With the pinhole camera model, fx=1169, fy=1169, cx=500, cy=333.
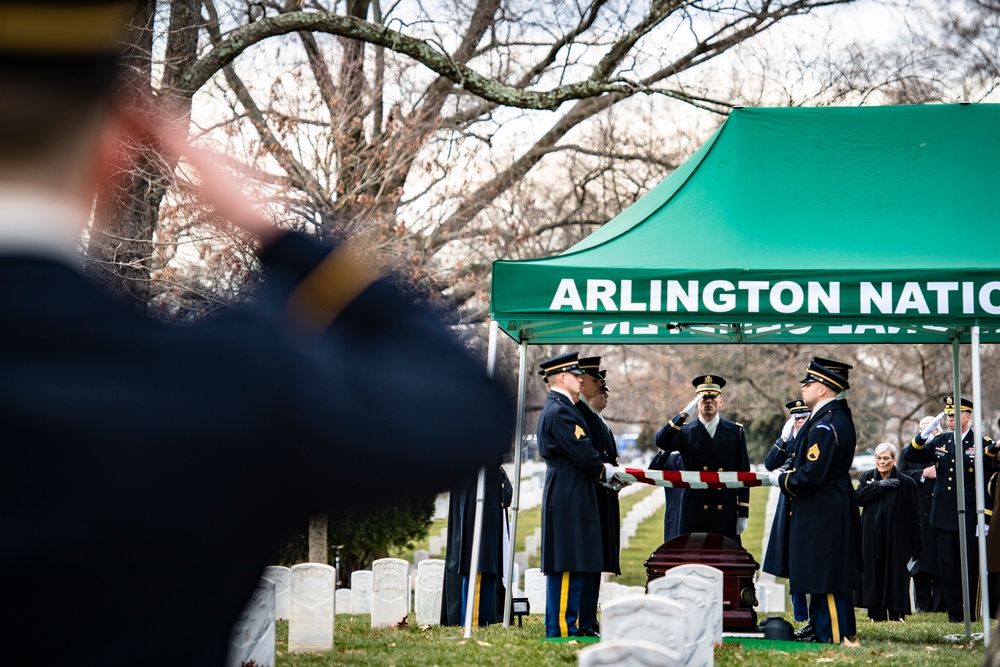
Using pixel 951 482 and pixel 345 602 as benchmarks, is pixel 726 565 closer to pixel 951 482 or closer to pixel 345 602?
pixel 951 482

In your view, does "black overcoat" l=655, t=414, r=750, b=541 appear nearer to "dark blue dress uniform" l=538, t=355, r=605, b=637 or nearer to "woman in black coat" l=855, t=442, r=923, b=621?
"dark blue dress uniform" l=538, t=355, r=605, b=637

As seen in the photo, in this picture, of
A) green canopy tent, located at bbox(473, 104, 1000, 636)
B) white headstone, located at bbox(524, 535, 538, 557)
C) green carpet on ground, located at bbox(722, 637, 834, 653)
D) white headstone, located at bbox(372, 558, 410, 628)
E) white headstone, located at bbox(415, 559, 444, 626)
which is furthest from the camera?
white headstone, located at bbox(524, 535, 538, 557)

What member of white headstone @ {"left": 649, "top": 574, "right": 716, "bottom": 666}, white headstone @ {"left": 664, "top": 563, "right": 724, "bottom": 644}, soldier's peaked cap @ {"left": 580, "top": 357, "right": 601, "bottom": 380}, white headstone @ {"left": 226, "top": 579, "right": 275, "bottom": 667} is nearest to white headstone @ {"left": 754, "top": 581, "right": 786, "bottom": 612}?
soldier's peaked cap @ {"left": 580, "top": 357, "right": 601, "bottom": 380}

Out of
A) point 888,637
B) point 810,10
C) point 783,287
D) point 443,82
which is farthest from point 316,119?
point 810,10

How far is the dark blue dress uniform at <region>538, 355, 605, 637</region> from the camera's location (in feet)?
30.0

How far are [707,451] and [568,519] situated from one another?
247 centimetres

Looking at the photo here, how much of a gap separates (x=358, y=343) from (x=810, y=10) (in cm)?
1961

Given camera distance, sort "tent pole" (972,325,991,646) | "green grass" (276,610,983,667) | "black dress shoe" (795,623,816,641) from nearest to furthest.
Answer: "green grass" (276,610,983,667), "tent pole" (972,325,991,646), "black dress shoe" (795,623,816,641)

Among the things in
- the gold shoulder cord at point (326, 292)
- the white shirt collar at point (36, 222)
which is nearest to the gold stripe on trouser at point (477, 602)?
the gold shoulder cord at point (326, 292)

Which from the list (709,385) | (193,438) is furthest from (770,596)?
(193,438)

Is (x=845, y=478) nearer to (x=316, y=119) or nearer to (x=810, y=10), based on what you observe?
(x=316, y=119)

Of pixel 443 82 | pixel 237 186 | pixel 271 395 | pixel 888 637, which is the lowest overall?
pixel 888 637

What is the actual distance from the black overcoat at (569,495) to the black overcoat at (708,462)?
1.86 meters

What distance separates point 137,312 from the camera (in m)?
1.09
